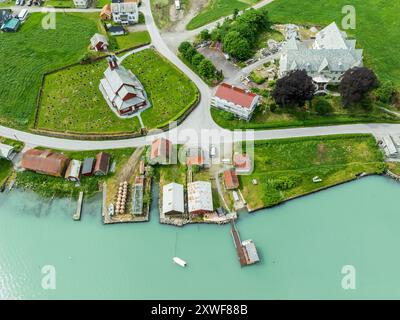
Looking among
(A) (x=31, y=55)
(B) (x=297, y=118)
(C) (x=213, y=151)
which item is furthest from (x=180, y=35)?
(B) (x=297, y=118)

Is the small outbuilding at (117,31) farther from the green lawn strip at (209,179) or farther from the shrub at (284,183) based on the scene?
the shrub at (284,183)

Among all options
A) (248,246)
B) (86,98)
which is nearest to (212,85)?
(86,98)

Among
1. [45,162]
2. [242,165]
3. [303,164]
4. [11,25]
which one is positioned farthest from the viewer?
[11,25]

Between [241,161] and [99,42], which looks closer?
[241,161]

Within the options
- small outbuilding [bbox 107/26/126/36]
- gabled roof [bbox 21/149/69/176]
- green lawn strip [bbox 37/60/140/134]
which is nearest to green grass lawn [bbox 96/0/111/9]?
small outbuilding [bbox 107/26/126/36]

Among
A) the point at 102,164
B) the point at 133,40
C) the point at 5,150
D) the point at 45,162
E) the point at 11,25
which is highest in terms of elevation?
the point at 11,25

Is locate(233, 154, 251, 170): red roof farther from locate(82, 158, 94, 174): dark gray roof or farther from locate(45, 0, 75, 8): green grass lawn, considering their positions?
locate(45, 0, 75, 8): green grass lawn

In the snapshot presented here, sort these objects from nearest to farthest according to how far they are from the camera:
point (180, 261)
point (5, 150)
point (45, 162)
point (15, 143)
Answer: point (180, 261) → point (45, 162) → point (5, 150) → point (15, 143)

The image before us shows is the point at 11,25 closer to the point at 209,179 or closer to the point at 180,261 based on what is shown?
the point at 209,179
